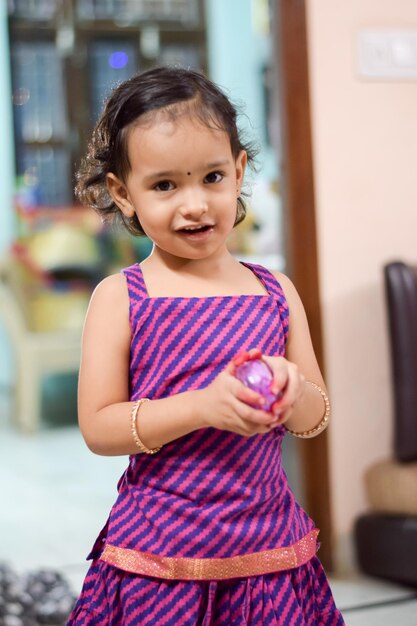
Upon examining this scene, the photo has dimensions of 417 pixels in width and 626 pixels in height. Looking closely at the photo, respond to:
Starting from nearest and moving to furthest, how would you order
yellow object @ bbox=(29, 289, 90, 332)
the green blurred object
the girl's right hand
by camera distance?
the girl's right hand → the green blurred object → yellow object @ bbox=(29, 289, 90, 332)

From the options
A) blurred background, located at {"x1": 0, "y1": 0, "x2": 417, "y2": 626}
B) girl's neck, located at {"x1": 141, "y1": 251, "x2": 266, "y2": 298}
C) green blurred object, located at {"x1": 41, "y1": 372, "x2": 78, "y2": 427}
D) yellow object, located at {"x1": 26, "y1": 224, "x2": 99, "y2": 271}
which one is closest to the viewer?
girl's neck, located at {"x1": 141, "y1": 251, "x2": 266, "y2": 298}

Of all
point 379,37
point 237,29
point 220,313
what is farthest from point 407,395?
point 237,29

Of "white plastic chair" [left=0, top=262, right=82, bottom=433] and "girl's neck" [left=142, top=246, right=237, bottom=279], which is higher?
"girl's neck" [left=142, top=246, right=237, bottom=279]

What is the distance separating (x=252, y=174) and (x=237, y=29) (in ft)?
20.6

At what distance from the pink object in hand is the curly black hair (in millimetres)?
296

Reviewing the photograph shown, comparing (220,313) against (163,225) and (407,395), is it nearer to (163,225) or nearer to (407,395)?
(163,225)

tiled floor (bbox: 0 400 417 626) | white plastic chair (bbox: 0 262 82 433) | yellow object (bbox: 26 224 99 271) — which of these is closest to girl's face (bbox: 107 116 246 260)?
tiled floor (bbox: 0 400 417 626)

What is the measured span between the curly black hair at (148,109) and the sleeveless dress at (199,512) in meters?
0.15

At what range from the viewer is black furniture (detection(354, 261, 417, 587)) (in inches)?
97.4

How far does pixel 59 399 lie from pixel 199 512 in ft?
15.1

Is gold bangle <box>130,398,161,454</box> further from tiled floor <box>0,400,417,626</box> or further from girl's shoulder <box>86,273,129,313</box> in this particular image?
tiled floor <box>0,400,417,626</box>

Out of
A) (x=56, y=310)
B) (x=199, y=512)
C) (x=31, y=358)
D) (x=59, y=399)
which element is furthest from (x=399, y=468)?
(x=56, y=310)

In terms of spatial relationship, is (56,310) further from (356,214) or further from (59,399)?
(356,214)

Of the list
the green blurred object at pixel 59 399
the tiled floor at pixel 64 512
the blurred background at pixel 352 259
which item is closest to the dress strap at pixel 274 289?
the blurred background at pixel 352 259
